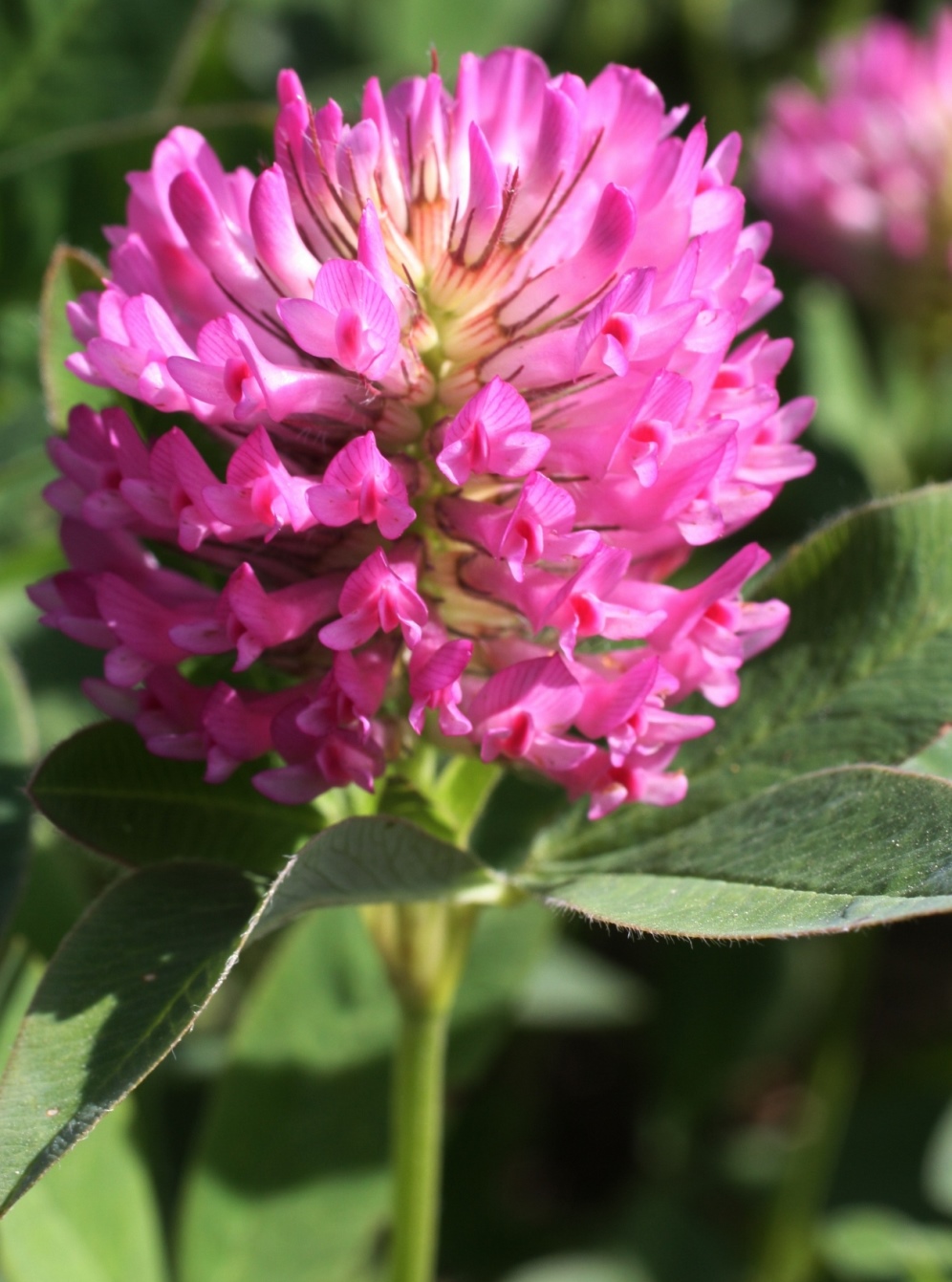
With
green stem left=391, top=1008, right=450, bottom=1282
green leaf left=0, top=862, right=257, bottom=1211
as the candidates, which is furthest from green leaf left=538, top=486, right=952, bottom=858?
green leaf left=0, top=862, right=257, bottom=1211

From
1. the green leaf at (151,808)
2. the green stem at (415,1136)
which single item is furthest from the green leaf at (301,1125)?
the green leaf at (151,808)

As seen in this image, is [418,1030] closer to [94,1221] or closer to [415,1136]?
[415,1136]

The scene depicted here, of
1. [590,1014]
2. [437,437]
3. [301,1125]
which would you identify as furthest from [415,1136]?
[590,1014]

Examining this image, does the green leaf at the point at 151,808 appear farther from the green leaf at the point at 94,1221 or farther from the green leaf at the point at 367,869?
the green leaf at the point at 94,1221

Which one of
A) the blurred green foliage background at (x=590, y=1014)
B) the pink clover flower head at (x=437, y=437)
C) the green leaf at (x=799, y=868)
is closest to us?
the green leaf at (x=799, y=868)

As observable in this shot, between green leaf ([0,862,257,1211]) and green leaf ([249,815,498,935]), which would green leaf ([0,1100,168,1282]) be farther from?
green leaf ([249,815,498,935])

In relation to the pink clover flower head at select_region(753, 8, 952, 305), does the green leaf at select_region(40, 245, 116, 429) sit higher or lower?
higher
